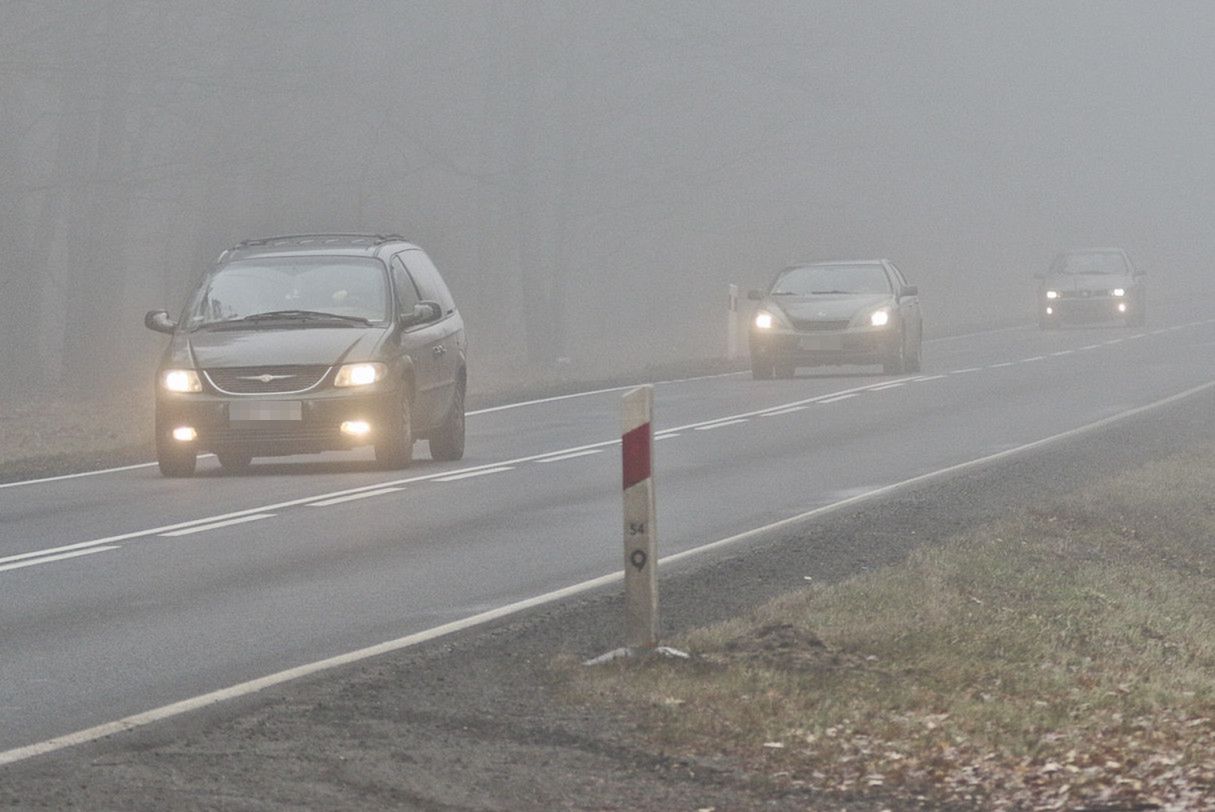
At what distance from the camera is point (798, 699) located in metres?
8.73

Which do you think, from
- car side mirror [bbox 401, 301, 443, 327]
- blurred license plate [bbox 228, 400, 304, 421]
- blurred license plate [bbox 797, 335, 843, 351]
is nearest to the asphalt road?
blurred license plate [bbox 228, 400, 304, 421]

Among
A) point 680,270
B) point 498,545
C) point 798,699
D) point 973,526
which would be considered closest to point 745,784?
point 798,699

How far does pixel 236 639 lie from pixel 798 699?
9.27 ft

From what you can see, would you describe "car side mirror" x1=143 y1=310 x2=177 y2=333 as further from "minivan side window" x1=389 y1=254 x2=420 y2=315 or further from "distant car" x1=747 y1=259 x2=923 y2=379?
"distant car" x1=747 y1=259 x2=923 y2=379

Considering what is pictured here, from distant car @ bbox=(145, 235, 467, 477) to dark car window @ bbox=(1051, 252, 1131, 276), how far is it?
30.9 metres

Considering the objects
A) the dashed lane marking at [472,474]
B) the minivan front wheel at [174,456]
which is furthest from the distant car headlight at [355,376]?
the minivan front wheel at [174,456]

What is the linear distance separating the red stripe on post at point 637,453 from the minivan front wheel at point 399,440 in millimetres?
8865

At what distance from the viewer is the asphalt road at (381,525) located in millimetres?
10086

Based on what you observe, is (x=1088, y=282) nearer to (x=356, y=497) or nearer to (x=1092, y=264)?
(x=1092, y=264)

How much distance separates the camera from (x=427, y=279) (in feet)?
66.6

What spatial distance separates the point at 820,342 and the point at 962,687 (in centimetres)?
2206

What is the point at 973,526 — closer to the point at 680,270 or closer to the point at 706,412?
the point at 706,412

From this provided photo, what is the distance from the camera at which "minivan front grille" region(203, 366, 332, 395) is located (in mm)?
17984

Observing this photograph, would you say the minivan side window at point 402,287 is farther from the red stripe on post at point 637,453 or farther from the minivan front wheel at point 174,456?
the red stripe on post at point 637,453
